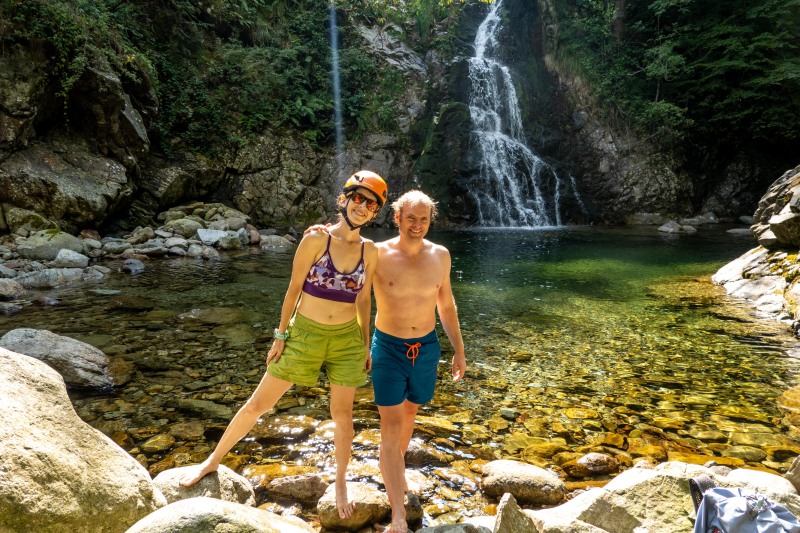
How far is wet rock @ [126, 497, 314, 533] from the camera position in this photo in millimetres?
1644

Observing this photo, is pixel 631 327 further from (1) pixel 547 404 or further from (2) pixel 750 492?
(2) pixel 750 492

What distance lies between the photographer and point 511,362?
18.8ft

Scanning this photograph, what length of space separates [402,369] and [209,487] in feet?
4.30

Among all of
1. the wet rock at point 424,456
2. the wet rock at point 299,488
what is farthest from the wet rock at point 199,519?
the wet rock at point 424,456

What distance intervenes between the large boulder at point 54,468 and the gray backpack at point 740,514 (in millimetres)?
2608

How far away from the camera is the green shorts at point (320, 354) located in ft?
8.93

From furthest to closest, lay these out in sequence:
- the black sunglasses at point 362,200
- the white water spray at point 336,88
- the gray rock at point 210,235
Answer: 1. the white water spray at point 336,88
2. the gray rock at point 210,235
3. the black sunglasses at point 362,200

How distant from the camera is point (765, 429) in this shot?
406 cm

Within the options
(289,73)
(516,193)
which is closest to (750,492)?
(516,193)

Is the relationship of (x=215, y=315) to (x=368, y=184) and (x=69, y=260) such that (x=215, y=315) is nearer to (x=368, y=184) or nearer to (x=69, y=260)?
(x=69, y=260)

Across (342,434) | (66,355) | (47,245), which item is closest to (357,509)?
(342,434)

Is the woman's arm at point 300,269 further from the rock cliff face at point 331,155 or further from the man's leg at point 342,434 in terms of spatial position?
the rock cliff face at point 331,155

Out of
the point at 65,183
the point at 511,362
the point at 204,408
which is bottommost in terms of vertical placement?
the point at 511,362

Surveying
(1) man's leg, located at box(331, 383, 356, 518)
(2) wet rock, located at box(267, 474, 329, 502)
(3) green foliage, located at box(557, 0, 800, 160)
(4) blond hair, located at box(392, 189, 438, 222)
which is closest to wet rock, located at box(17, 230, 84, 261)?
(2) wet rock, located at box(267, 474, 329, 502)
